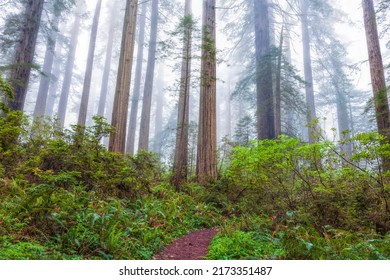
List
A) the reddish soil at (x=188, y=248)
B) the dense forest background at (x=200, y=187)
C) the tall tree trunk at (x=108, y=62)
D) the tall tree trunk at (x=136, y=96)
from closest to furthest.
→ the dense forest background at (x=200, y=187)
the reddish soil at (x=188, y=248)
the tall tree trunk at (x=136, y=96)
the tall tree trunk at (x=108, y=62)

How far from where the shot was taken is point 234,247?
3955mm

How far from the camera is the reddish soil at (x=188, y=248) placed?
400cm

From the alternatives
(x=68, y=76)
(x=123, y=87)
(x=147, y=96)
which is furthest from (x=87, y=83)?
(x=123, y=87)

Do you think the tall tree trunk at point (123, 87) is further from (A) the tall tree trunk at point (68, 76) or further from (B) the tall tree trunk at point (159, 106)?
(B) the tall tree trunk at point (159, 106)

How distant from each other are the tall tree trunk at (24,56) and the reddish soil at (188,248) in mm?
7528

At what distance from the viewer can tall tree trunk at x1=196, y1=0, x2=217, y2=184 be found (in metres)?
8.87

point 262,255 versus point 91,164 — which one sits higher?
point 91,164

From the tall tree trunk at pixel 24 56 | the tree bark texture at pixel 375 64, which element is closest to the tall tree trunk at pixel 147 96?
the tall tree trunk at pixel 24 56

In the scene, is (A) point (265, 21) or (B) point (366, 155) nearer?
(B) point (366, 155)

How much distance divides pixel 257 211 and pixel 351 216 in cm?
232

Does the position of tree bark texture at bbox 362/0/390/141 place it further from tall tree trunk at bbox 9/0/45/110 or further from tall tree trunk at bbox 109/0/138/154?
tall tree trunk at bbox 9/0/45/110
